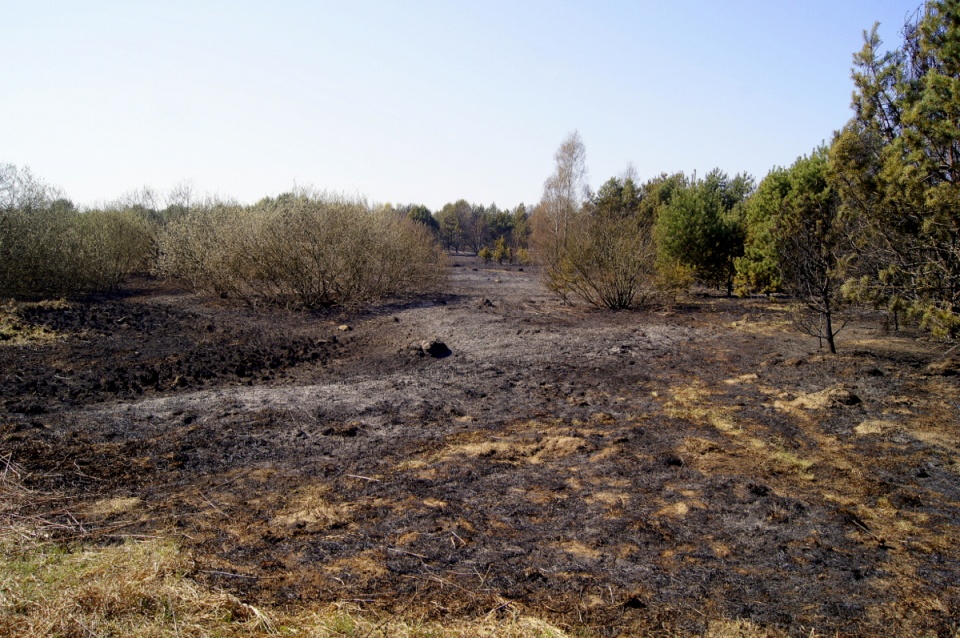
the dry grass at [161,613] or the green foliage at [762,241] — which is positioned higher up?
the green foliage at [762,241]

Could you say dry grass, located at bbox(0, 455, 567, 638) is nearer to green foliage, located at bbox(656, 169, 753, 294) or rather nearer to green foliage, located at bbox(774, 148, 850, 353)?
green foliage, located at bbox(774, 148, 850, 353)

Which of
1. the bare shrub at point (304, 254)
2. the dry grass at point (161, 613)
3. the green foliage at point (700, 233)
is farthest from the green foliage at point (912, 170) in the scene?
the bare shrub at point (304, 254)

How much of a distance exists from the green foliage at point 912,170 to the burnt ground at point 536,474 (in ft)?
3.67

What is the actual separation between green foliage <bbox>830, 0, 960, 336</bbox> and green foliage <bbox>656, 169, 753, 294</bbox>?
9.58m

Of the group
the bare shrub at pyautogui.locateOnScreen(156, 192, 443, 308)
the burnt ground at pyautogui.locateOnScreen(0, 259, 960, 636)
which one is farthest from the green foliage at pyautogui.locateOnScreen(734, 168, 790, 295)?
the bare shrub at pyautogui.locateOnScreen(156, 192, 443, 308)

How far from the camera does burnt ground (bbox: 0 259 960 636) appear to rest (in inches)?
122

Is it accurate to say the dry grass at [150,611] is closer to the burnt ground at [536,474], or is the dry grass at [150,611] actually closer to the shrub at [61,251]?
the burnt ground at [536,474]

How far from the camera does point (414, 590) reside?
3.07 m

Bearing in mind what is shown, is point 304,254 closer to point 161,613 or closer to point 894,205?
point 894,205

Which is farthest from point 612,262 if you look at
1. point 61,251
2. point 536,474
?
point 61,251

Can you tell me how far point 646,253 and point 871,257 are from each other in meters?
6.60

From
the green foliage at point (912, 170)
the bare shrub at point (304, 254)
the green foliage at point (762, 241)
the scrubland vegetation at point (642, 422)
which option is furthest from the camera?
the bare shrub at point (304, 254)

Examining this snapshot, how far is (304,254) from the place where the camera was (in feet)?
52.3

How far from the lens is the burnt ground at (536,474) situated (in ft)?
10.2
